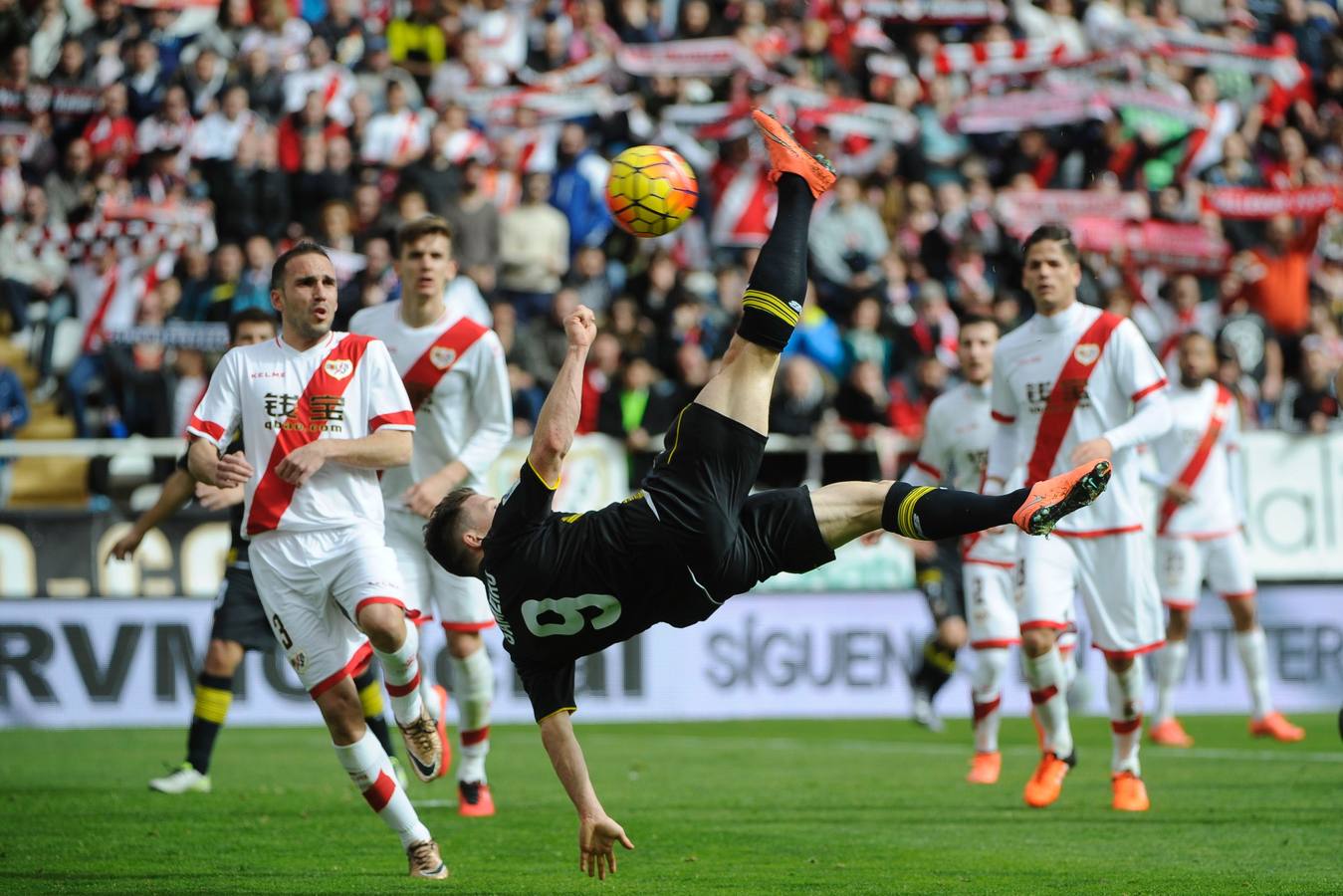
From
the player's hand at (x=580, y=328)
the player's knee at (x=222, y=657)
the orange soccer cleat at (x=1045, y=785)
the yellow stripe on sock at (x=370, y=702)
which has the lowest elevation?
the orange soccer cleat at (x=1045, y=785)

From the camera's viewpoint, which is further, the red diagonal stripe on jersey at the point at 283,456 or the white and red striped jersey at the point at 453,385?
the white and red striped jersey at the point at 453,385

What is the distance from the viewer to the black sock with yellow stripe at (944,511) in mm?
6875

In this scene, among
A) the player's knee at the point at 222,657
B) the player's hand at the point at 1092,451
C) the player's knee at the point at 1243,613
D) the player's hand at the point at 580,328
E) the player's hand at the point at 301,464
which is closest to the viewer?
the player's hand at the point at 580,328

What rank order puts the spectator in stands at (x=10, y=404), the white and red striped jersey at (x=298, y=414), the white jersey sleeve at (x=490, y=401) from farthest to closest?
the spectator in stands at (x=10, y=404) < the white jersey sleeve at (x=490, y=401) < the white and red striped jersey at (x=298, y=414)

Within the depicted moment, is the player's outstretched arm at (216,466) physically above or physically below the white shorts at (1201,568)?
above

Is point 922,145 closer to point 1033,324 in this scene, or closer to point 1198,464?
point 1198,464

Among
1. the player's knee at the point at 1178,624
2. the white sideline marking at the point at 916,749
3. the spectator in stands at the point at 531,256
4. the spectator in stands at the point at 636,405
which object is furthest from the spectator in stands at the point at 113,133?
the player's knee at the point at 1178,624

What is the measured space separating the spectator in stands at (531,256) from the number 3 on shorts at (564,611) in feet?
39.1

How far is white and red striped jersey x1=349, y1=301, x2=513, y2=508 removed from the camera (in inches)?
384

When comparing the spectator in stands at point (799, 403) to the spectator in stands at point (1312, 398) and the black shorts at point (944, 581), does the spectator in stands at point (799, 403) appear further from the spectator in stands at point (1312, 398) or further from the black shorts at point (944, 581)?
the spectator in stands at point (1312, 398)

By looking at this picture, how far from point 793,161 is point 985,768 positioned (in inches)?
208

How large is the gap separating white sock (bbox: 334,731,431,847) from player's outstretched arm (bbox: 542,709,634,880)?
119 centimetres

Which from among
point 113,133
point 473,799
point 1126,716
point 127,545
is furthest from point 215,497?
point 113,133

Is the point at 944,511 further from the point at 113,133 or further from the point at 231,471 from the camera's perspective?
the point at 113,133
